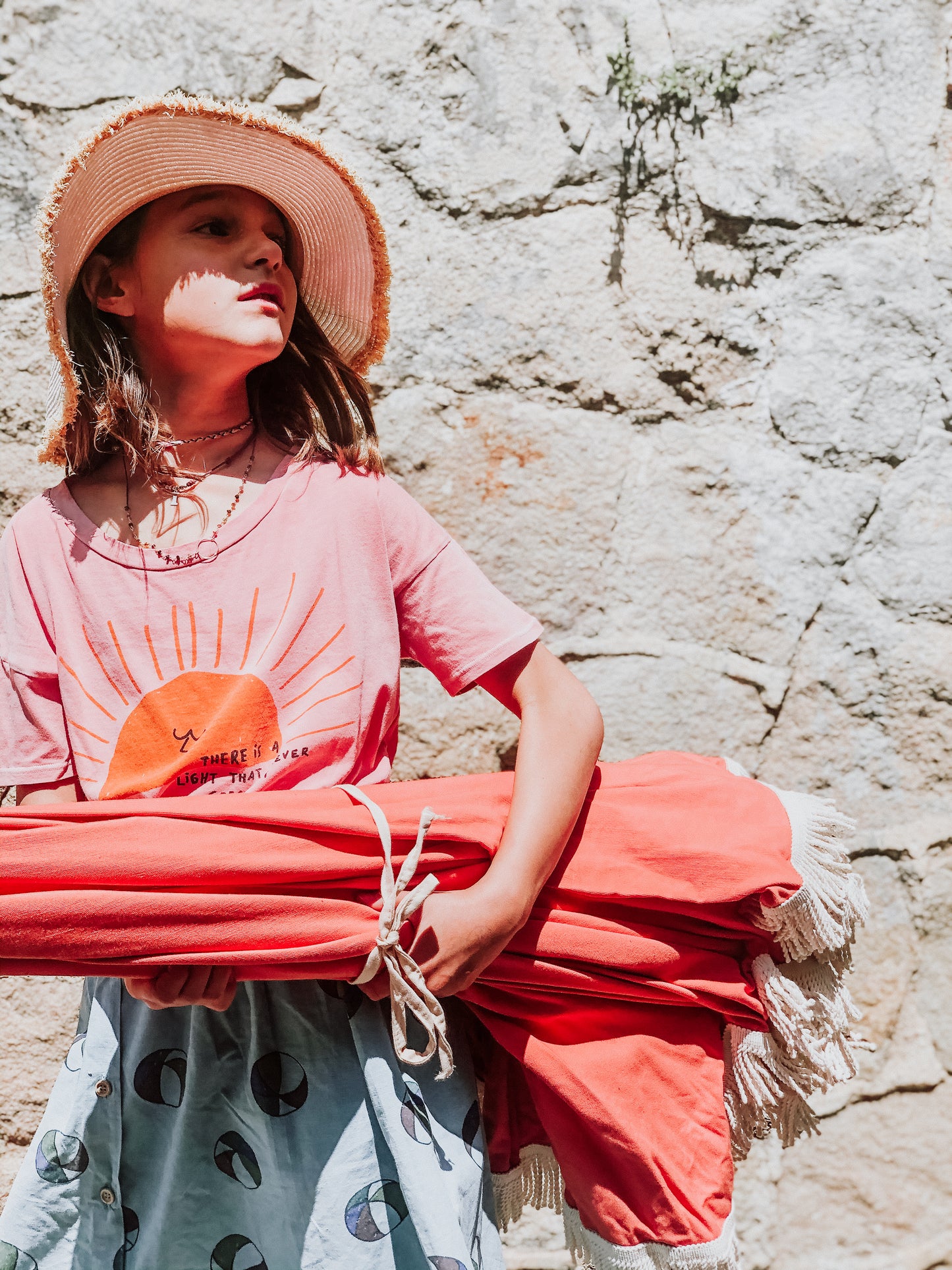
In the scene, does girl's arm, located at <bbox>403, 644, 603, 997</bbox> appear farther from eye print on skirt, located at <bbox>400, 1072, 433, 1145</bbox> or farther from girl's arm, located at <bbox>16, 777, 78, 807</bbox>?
girl's arm, located at <bbox>16, 777, 78, 807</bbox>

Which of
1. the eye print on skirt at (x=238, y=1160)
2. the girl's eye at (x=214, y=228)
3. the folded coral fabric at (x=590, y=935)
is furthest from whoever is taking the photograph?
the girl's eye at (x=214, y=228)

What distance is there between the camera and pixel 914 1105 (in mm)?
1743

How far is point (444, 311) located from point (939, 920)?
128 cm

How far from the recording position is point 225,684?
1187 mm

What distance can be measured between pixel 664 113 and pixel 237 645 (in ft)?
3.67

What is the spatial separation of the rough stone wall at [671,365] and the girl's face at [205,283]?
1.40 feet

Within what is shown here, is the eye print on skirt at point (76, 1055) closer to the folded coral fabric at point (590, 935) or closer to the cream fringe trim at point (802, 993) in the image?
the folded coral fabric at point (590, 935)

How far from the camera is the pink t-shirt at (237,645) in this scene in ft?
3.88

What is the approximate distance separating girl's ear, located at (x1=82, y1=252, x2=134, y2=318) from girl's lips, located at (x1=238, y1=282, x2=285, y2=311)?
0.17 metres

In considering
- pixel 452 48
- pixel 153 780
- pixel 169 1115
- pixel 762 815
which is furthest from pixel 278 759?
pixel 452 48

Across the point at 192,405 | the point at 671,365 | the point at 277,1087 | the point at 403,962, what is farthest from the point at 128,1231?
the point at 671,365

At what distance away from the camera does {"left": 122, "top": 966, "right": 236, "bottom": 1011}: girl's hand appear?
3.50 feet

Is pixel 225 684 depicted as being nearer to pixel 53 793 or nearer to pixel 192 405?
pixel 53 793

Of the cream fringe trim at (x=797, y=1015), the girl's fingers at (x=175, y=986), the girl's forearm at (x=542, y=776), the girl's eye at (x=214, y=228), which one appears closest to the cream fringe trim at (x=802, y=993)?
the cream fringe trim at (x=797, y=1015)
